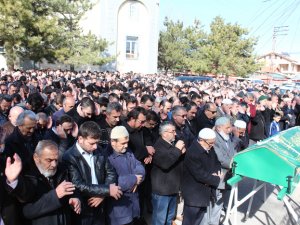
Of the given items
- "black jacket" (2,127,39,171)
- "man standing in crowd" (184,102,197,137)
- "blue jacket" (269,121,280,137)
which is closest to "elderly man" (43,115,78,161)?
"black jacket" (2,127,39,171)

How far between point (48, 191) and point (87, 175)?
51cm

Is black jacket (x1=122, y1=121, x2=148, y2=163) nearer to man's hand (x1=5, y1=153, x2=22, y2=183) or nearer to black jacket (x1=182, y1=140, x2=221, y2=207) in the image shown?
black jacket (x1=182, y1=140, x2=221, y2=207)

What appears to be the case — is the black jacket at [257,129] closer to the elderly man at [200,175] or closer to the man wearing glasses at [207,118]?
the man wearing glasses at [207,118]

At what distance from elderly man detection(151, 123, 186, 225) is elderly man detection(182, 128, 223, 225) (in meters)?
0.13

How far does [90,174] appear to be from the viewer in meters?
3.49

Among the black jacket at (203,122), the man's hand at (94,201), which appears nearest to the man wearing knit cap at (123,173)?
the man's hand at (94,201)

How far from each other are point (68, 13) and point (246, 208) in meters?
22.3

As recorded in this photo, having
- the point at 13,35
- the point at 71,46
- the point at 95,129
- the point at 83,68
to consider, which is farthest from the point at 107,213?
the point at 83,68

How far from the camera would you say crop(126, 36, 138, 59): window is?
103 feet

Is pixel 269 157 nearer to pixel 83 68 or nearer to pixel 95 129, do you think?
pixel 95 129

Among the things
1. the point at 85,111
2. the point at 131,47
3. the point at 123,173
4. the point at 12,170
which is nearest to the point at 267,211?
the point at 123,173

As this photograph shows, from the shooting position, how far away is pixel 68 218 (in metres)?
3.29

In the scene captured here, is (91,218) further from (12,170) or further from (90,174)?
(12,170)

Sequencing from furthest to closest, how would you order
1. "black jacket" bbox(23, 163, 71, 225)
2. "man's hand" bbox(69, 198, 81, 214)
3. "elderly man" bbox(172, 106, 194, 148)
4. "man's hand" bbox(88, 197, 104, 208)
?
"elderly man" bbox(172, 106, 194, 148) → "man's hand" bbox(88, 197, 104, 208) → "man's hand" bbox(69, 198, 81, 214) → "black jacket" bbox(23, 163, 71, 225)
